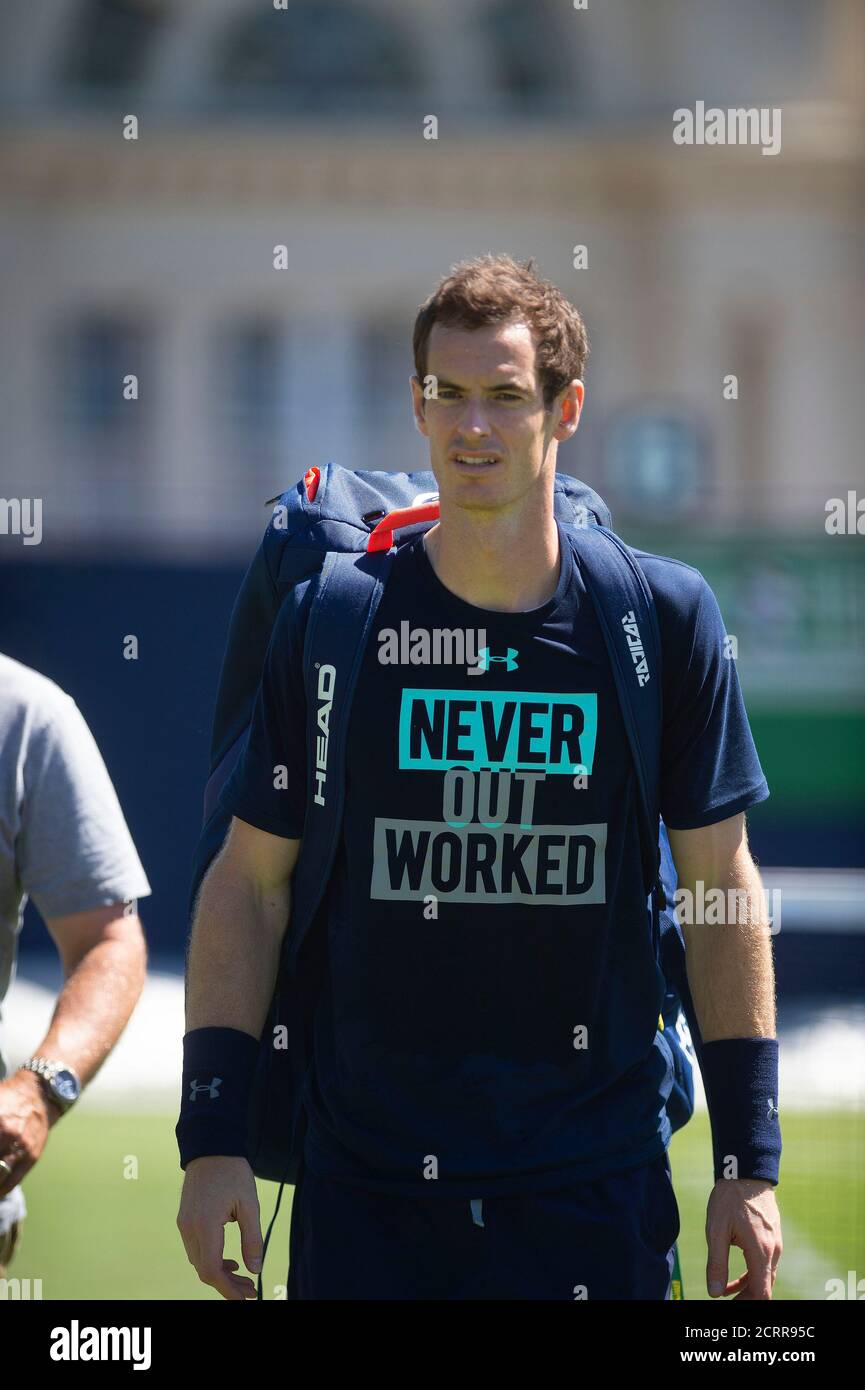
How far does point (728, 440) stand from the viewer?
2531 cm

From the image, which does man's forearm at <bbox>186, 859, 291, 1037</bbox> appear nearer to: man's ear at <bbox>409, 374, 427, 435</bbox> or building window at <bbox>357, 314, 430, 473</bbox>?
man's ear at <bbox>409, 374, 427, 435</bbox>

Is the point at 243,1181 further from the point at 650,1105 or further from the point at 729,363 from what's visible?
the point at 729,363

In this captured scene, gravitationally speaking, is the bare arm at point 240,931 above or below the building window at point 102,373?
below

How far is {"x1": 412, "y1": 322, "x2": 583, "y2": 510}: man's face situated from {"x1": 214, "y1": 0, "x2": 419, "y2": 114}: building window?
23807 millimetres

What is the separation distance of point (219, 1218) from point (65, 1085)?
0.64 metres

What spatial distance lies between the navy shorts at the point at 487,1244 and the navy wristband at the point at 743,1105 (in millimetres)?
151

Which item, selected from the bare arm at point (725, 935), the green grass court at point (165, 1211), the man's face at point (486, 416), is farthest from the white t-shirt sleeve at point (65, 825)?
the green grass court at point (165, 1211)

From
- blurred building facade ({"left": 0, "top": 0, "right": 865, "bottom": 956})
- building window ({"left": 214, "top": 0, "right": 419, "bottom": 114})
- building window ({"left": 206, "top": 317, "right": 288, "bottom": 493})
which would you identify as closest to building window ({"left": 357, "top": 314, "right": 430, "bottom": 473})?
blurred building facade ({"left": 0, "top": 0, "right": 865, "bottom": 956})

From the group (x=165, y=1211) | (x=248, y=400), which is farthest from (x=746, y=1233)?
(x=248, y=400)

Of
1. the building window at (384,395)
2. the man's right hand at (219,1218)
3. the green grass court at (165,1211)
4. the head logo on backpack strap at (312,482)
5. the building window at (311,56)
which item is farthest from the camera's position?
the building window at (311,56)

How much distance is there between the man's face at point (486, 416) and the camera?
116 inches

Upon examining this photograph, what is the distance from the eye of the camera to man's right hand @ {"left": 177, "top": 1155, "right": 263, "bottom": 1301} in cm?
285

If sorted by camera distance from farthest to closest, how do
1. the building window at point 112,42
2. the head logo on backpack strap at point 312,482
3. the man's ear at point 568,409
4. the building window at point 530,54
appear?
the building window at point 530,54 → the building window at point 112,42 → the head logo on backpack strap at point 312,482 → the man's ear at point 568,409

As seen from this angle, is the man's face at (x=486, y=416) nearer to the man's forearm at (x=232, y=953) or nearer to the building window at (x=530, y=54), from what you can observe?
the man's forearm at (x=232, y=953)
